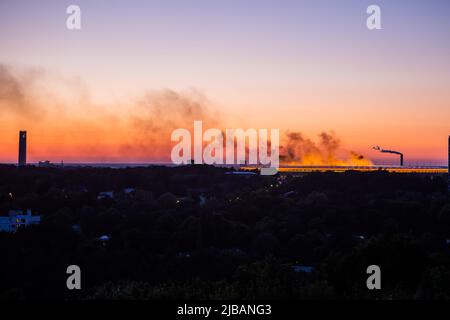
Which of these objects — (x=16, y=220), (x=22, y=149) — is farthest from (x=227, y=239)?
(x=22, y=149)

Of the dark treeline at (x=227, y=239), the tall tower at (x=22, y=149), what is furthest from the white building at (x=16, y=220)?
the tall tower at (x=22, y=149)

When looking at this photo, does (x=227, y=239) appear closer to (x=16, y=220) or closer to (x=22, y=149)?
(x=16, y=220)

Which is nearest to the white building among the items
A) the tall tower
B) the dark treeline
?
the dark treeline

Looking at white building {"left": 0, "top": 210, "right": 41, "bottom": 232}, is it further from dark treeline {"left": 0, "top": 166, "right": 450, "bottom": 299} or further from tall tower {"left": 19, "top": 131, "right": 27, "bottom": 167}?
tall tower {"left": 19, "top": 131, "right": 27, "bottom": 167}

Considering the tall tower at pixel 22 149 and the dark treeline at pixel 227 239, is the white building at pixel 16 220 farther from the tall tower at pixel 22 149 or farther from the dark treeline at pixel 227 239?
the tall tower at pixel 22 149

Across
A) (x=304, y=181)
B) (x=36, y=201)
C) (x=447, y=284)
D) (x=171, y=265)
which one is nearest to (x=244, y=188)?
(x=304, y=181)

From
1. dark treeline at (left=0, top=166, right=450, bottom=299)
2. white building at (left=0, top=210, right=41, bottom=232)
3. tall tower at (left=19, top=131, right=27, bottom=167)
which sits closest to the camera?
dark treeline at (left=0, top=166, right=450, bottom=299)
